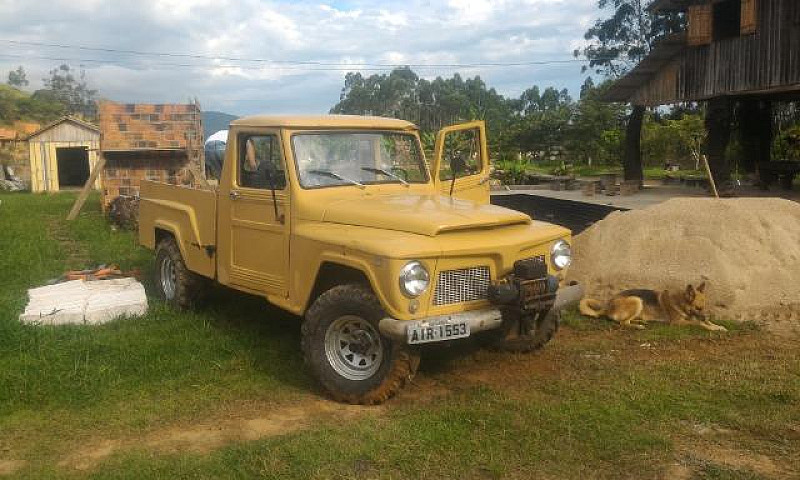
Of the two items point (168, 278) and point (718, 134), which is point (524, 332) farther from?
point (718, 134)

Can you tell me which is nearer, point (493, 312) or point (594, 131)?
point (493, 312)

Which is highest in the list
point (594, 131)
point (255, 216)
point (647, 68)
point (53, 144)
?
point (647, 68)

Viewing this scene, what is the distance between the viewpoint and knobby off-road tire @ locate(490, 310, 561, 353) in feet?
16.2

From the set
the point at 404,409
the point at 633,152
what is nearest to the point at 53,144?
the point at 633,152

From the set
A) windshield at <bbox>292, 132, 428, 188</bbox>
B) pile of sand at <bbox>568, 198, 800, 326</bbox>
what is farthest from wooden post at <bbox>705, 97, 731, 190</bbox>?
windshield at <bbox>292, 132, 428, 188</bbox>

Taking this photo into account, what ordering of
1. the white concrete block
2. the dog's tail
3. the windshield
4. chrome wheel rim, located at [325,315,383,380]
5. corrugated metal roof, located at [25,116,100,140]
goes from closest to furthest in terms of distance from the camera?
chrome wheel rim, located at [325,315,383,380], the windshield, the white concrete block, the dog's tail, corrugated metal roof, located at [25,116,100,140]

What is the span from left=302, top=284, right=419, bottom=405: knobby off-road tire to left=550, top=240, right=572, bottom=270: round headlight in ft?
4.46

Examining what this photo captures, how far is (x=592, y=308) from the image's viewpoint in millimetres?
7418

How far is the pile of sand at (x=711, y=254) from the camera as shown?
750 cm

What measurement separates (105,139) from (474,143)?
35.4 ft

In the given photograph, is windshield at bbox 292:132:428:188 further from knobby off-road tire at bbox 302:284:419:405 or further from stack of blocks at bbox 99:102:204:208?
stack of blocks at bbox 99:102:204:208

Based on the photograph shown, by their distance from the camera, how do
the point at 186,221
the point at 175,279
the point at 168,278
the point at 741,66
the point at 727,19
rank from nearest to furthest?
1. the point at 186,221
2. the point at 175,279
3. the point at 168,278
4. the point at 741,66
5. the point at 727,19

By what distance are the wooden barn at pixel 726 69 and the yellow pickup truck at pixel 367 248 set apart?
10.1 m

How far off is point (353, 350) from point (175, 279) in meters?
3.05
